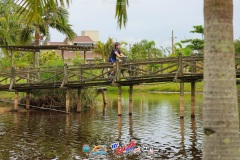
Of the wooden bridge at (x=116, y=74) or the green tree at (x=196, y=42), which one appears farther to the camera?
the green tree at (x=196, y=42)

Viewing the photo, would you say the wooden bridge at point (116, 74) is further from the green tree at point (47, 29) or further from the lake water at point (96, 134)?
the green tree at point (47, 29)

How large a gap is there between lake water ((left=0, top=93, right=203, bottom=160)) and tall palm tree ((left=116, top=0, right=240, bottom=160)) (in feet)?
22.6

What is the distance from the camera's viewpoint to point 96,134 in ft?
54.9

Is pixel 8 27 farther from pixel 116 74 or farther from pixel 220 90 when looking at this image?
pixel 220 90

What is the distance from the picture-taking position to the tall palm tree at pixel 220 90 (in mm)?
5008

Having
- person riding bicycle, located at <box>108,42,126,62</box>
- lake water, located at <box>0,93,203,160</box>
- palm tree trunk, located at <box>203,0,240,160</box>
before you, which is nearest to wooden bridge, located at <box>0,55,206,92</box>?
person riding bicycle, located at <box>108,42,126,62</box>

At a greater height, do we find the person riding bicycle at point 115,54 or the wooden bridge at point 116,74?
the person riding bicycle at point 115,54

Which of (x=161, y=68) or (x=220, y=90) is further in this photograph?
(x=161, y=68)

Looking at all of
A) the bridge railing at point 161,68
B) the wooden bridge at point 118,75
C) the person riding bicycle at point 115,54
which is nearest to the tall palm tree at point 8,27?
the wooden bridge at point 118,75

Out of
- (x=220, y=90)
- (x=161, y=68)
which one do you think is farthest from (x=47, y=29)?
(x=220, y=90)

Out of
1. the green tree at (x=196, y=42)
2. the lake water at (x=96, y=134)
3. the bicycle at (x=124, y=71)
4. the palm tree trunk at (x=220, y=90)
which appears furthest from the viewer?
the green tree at (x=196, y=42)

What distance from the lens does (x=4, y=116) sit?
23.5 m

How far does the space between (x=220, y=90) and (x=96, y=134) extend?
12.1m

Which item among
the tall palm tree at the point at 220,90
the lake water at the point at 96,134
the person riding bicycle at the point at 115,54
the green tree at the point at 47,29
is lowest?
the lake water at the point at 96,134
